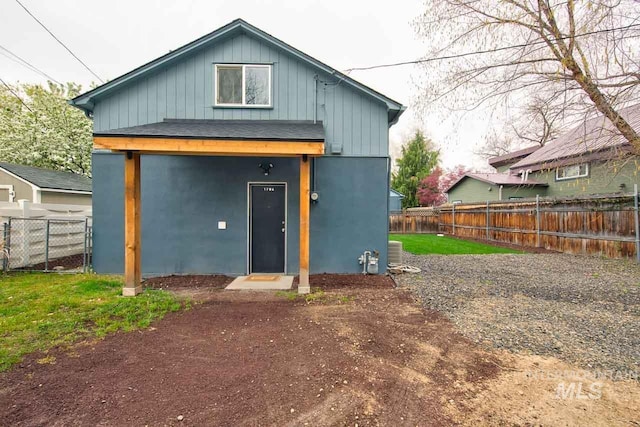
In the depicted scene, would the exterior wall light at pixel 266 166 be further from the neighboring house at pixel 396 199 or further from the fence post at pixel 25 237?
the neighboring house at pixel 396 199

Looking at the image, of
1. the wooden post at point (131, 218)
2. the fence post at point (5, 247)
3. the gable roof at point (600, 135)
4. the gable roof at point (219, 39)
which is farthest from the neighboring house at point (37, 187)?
the gable roof at point (600, 135)

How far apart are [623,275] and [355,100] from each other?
7081mm

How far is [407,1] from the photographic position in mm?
7184

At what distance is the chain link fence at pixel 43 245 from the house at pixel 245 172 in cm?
146

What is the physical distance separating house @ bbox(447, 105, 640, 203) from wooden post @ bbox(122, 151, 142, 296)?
8.63 metres

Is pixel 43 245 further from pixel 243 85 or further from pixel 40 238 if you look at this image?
pixel 243 85

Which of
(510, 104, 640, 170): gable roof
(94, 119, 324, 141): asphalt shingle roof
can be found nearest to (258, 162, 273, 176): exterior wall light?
(94, 119, 324, 141): asphalt shingle roof

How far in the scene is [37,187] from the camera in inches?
432

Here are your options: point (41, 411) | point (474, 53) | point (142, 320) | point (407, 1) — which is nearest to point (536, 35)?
point (474, 53)

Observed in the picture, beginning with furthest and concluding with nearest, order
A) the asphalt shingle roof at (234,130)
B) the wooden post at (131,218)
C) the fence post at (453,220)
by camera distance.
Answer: the fence post at (453,220), the wooden post at (131,218), the asphalt shingle roof at (234,130)

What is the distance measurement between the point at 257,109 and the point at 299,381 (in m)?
5.74

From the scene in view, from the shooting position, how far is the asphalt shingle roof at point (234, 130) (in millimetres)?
4977

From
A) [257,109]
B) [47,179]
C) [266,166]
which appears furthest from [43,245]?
[257,109]

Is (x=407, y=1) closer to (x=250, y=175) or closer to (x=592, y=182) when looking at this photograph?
(x=250, y=175)
